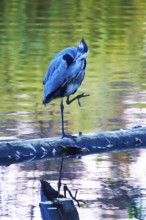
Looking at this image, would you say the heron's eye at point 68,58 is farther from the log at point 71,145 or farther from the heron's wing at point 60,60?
the log at point 71,145

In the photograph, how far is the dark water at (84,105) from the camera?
782 cm

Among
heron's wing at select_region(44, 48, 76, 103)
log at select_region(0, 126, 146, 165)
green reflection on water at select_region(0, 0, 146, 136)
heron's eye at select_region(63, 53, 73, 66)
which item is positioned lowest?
green reflection on water at select_region(0, 0, 146, 136)

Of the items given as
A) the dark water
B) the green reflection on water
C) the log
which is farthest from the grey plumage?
the green reflection on water

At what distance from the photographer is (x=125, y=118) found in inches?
450

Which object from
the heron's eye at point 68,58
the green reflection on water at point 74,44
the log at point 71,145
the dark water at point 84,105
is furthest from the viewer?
the green reflection on water at point 74,44

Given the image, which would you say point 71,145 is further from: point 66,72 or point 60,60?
point 60,60

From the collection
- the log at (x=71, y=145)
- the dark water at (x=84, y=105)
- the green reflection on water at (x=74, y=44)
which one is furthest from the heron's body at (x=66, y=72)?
the green reflection on water at (x=74, y=44)

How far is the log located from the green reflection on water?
1.17 meters

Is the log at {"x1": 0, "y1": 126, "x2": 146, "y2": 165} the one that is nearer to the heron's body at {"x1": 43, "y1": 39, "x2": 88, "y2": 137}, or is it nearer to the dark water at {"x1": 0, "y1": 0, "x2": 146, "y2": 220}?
the dark water at {"x1": 0, "y1": 0, "x2": 146, "y2": 220}

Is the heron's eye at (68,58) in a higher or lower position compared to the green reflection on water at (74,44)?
higher

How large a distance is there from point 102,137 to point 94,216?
2406 millimetres

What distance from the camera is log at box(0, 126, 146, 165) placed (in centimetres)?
905

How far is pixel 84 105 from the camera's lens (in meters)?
12.8

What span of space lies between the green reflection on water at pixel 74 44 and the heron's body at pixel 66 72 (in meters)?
1.33
